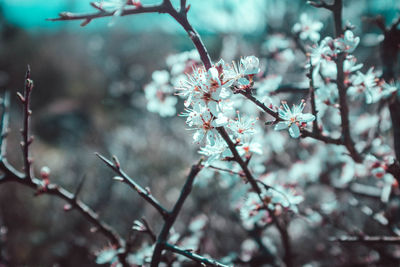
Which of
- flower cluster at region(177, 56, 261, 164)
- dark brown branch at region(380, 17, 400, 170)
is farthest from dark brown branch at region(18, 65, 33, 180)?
dark brown branch at region(380, 17, 400, 170)

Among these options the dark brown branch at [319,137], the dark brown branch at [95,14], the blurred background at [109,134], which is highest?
the dark brown branch at [95,14]

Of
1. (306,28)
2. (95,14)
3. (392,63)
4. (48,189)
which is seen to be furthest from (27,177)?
(392,63)

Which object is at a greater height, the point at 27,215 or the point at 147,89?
the point at 147,89

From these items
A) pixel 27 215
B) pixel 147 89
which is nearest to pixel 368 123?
→ pixel 147 89

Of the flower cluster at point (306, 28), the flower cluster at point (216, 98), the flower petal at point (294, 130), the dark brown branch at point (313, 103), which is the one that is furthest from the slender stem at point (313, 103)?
the flower cluster at point (306, 28)

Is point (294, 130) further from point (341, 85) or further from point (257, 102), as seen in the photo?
point (341, 85)

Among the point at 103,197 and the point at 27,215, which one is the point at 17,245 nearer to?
the point at 27,215

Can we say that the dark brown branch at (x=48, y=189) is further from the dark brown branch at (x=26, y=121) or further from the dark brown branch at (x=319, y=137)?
the dark brown branch at (x=319, y=137)

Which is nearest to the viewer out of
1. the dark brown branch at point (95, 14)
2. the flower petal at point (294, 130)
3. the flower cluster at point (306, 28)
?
the dark brown branch at point (95, 14)
